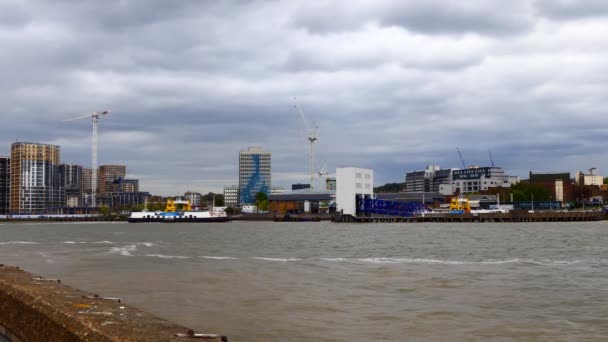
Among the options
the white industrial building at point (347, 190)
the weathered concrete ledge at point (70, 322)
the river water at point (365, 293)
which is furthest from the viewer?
the white industrial building at point (347, 190)

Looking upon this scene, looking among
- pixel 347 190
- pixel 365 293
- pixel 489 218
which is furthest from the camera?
pixel 347 190

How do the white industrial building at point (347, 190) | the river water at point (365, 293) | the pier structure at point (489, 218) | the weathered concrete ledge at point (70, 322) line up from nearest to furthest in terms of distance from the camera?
the weathered concrete ledge at point (70, 322) < the river water at point (365, 293) < the pier structure at point (489, 218) < the white industrial building at point (347, 190)

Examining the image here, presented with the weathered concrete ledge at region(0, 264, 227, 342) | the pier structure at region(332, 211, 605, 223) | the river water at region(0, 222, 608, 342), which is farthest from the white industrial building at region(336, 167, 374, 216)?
the weathered concrete ledge at region(0, 264, 227, 342)

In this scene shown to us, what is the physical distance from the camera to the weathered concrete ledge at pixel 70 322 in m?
10.8

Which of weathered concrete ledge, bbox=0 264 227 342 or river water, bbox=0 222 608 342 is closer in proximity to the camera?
weathered concrete ledge, bbox=0 264 227 342

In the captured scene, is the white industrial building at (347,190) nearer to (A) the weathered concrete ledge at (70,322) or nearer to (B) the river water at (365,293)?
(B) the river water at (365,293)

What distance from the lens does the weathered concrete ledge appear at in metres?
10.8

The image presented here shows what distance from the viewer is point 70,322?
444 inches

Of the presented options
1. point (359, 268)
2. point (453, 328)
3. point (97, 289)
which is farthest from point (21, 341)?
point (359, 268)

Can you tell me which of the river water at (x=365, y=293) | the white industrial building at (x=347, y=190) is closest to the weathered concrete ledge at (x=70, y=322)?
the river water at (x=365, y=293)

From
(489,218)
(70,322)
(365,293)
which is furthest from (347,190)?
(70,322)

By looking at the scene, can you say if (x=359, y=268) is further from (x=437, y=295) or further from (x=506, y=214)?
(x=506, y=214)

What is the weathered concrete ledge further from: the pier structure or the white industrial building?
the white industrial building

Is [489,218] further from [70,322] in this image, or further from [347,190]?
[70,322]
